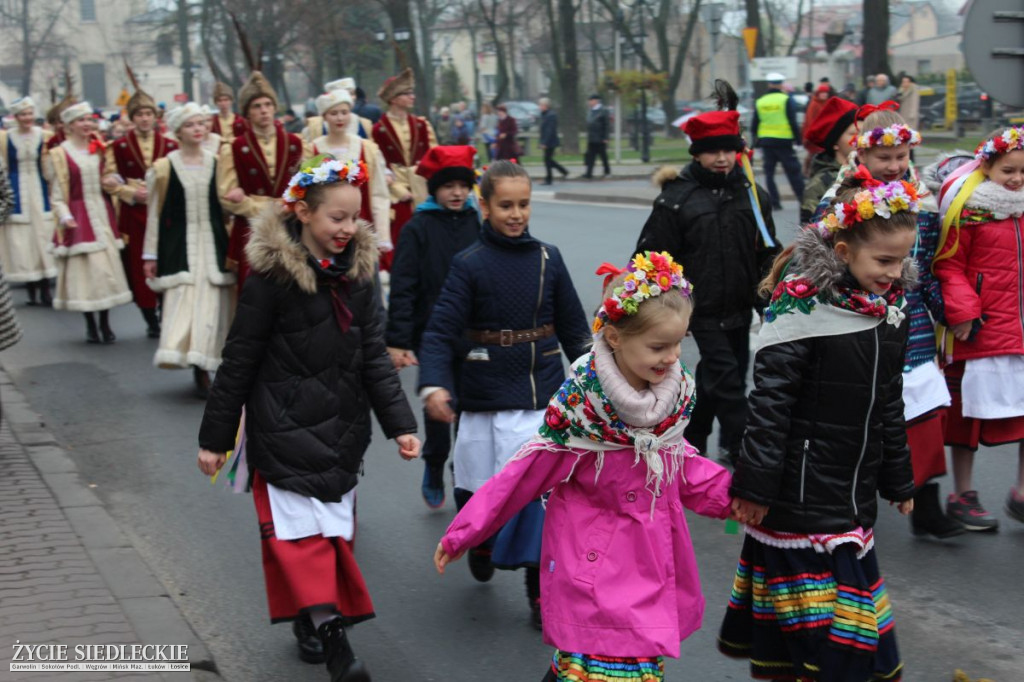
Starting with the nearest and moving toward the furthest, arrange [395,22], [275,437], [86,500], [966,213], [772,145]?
[275,437], [966,213], [86,500], [772,145], [395,22]

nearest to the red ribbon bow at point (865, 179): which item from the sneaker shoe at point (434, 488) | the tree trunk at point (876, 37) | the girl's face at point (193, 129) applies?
the sneaker shoe at point (434, 488)

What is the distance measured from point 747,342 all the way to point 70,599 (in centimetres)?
363

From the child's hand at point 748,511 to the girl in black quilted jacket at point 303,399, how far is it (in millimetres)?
1239

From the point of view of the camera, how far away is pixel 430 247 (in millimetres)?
6496

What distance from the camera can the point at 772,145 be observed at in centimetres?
2078

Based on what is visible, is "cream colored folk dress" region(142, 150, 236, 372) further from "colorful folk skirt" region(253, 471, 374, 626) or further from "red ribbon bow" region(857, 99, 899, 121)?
"colorful folk skirt" region(253, 471, 374, 626)

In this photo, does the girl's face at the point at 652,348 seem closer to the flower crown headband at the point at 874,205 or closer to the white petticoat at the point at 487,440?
the flower crown headband at the point at 874,205

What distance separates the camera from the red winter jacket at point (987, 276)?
6.00 m

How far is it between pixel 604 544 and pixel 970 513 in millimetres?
2982

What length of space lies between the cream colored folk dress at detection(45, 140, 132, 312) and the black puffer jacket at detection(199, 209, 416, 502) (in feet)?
27.0

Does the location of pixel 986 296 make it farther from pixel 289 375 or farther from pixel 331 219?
pixel 289 375

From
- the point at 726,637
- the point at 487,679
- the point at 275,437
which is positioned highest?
the point at 275,437

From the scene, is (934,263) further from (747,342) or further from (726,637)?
(726,637)

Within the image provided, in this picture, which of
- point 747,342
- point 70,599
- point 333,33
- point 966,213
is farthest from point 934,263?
point 333,33
